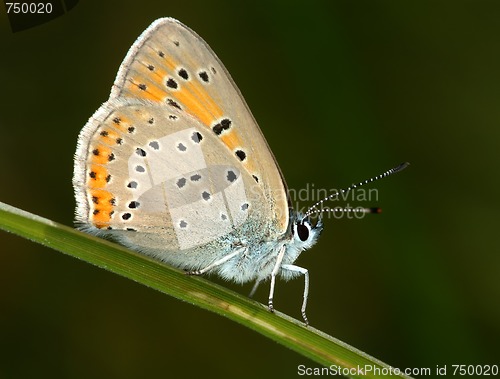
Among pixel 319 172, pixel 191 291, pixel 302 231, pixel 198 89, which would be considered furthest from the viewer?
pixel 319 172

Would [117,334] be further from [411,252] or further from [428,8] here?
[428,8]

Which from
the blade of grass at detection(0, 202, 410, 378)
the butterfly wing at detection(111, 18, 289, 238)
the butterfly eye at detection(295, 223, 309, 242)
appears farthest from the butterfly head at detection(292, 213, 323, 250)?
the blade of grass at detection(0, 202, 410, 378)

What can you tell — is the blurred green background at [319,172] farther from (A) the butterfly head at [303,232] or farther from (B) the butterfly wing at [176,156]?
(B) the butterfly wing at [176,156]

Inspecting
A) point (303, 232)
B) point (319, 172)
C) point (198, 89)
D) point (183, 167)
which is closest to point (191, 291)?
point (183, 167)

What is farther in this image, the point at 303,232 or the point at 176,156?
the point at 303,232

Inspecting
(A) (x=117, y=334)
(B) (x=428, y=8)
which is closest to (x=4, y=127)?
(A) (x=117, y=334)

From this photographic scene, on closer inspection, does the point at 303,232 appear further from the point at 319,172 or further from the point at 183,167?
the point at 319,172

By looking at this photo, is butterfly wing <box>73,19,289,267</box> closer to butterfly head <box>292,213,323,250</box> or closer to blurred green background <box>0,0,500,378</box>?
butterfly head <box>292,213,323,250</box>
